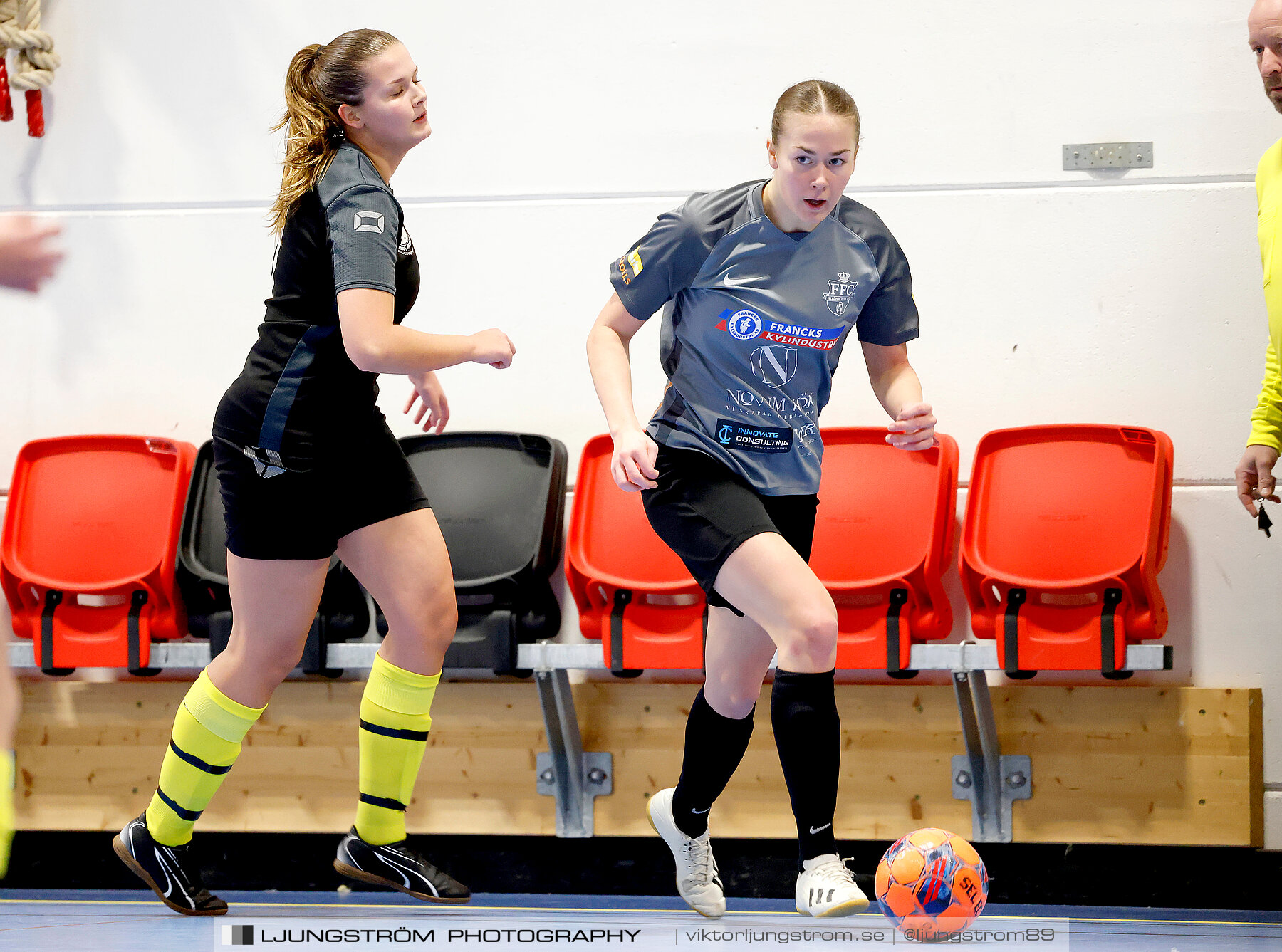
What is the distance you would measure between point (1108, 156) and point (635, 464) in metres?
2.45

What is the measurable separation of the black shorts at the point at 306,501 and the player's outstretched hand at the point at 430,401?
8.0 inches

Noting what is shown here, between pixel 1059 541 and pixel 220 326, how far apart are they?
9.66 feet

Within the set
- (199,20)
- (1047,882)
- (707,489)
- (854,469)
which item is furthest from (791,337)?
(199,20)

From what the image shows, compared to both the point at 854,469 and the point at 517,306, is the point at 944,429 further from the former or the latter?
the point at 517,306

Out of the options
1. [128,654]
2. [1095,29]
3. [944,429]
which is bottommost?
[128,654]

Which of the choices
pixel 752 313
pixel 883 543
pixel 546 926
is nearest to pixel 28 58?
pixel 752 313

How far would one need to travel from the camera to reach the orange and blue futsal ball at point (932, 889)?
7.77 feet

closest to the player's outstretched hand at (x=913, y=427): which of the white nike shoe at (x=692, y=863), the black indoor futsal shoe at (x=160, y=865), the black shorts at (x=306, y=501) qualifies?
the white nike shoe at (x=692, y=863)

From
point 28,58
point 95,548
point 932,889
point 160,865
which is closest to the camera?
point 932,889

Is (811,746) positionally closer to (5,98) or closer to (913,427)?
(913,427)

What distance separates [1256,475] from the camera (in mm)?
3236

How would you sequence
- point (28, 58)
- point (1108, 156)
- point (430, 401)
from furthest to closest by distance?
point (28, 58)
point (1108, 156)
point (430, 401)

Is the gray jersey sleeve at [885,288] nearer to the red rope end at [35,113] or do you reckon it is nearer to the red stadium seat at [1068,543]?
the red stadium seat at [1068,543]

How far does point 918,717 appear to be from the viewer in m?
3.78
